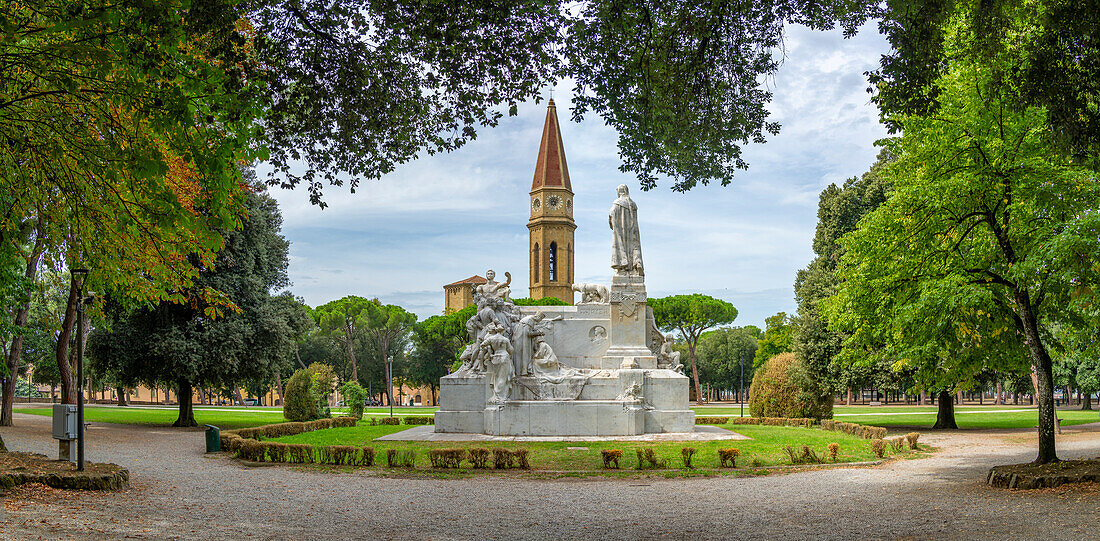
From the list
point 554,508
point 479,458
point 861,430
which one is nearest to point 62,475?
point 479,458

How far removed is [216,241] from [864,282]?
11.5 m

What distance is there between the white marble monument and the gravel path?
6.39 meters

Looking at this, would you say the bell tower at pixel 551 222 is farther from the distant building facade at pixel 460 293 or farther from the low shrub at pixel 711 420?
the low shrub at pixel 711 420

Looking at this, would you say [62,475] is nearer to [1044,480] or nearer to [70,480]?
[70,480]

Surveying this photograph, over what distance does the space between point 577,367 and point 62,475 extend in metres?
13.5

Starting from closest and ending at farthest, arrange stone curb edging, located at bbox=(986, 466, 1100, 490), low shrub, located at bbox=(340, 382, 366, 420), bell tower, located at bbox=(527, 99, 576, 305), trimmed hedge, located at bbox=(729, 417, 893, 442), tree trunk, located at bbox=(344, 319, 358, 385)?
stone curb edging, located at bbox=(986, 466, 1100, 490) < trimmed hedge, located at bbox=(729, 417, 893, 442) < low shrub, located at bbox=(340, 382, 366, 420) < tree trunk, located at bbox=(344, 319, 358, 385) < bell tower, located at bbox=(527, 99, 576, 305)

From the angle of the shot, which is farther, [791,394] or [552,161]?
[552,161]

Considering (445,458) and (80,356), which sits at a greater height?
(80,356)

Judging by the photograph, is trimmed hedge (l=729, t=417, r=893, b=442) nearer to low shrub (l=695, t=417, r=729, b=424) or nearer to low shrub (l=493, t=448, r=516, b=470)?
low shrub (l=695, t=417, r=729, b=424)

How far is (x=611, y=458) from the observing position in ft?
47.1

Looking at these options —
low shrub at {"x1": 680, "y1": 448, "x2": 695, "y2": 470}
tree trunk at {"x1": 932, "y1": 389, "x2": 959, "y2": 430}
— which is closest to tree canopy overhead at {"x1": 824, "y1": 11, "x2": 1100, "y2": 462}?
low shrub at {"x1": 680, "y1": 448, "x2": 695, "y2": 470}

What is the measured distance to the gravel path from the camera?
341 inches

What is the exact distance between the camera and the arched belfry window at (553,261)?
93.6m

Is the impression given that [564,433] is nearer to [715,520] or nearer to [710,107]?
[715,520]
